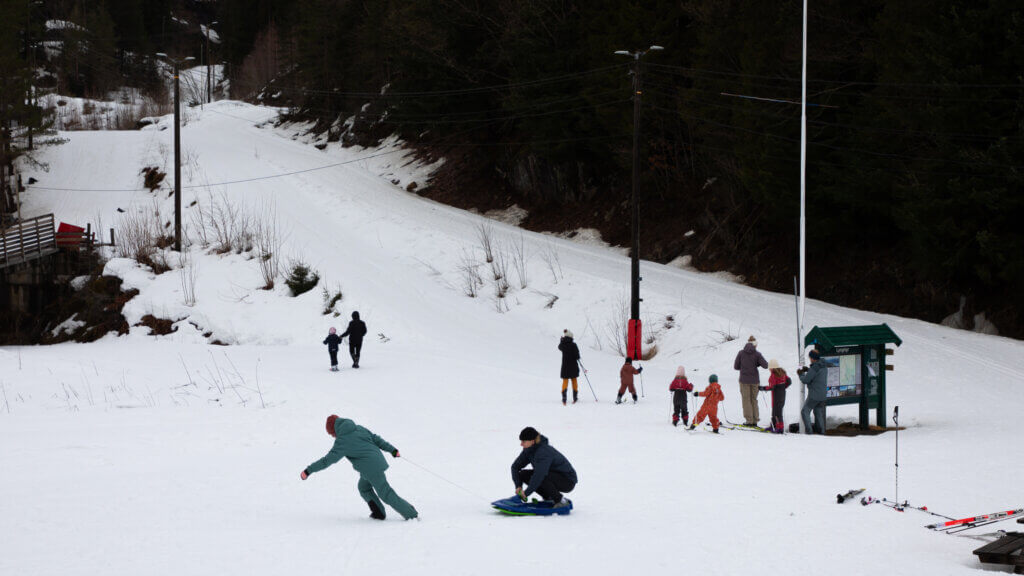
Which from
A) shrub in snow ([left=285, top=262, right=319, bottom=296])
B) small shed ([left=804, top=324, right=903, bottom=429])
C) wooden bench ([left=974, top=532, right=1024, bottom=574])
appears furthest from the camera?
shrub in snow ([left=285, top=262, right=319, bottom=296])

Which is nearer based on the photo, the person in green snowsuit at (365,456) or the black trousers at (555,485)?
the person in green snowsuit at (365,456)

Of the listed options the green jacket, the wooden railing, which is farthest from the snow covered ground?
the wooden railing

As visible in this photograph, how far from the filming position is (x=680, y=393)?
16.0 metres

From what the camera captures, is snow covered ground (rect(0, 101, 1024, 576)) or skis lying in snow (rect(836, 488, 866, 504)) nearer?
snow covered ground (rect(0, 101, 1024, 576))

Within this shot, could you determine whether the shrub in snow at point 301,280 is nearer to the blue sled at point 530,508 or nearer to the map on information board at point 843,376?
the map on information board at point 843,376

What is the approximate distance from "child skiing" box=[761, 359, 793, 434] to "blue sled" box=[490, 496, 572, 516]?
701cm

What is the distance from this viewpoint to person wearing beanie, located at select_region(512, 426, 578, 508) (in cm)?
1016

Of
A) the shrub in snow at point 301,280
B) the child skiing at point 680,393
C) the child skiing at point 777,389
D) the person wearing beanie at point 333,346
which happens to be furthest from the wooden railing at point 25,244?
the child skiing at point 777,389

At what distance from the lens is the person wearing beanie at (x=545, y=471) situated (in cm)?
1016

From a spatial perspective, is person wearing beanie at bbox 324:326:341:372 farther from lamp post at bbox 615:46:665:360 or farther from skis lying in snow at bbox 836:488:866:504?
skis lying in snow at bbox 836:488:866:504

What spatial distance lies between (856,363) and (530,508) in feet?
31.9

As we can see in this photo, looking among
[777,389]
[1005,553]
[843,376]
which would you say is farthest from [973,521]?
[843,376]

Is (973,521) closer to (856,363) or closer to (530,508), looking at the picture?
(530,508)

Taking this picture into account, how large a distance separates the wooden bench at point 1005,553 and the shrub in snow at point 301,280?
2722 cm
